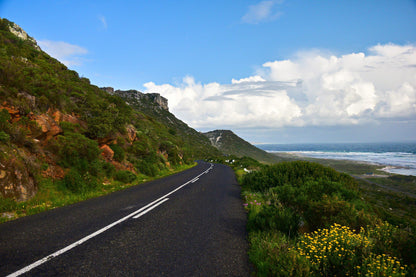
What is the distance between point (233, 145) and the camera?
13412 cm

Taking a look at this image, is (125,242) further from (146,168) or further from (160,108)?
(160,108)

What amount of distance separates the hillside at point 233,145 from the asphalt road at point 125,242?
361ft

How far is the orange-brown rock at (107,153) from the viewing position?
519 inches

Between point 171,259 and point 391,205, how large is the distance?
32.4 metres

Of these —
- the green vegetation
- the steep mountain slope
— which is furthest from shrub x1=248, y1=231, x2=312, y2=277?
the steep mountain slope

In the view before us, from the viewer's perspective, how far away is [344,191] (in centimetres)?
630

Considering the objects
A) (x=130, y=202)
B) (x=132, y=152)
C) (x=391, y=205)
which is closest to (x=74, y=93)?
(x=132, y=152)

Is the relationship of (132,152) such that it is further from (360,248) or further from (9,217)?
(360,248)

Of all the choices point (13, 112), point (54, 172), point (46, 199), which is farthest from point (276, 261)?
point (13, 112)

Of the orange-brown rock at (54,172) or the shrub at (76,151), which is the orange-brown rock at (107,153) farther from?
the orange-brown rock at (54,172)

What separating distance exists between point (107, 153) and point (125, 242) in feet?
34.1

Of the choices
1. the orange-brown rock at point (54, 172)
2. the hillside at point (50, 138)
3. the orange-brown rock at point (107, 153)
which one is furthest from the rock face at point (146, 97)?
the orange-brown rock at point (54, 172)

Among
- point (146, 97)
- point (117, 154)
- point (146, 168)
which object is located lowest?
point (146, 168)

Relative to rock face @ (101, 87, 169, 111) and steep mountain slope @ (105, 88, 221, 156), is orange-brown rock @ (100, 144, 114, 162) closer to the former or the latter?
steep mountain slope @ (105, 88, 221, 156)
